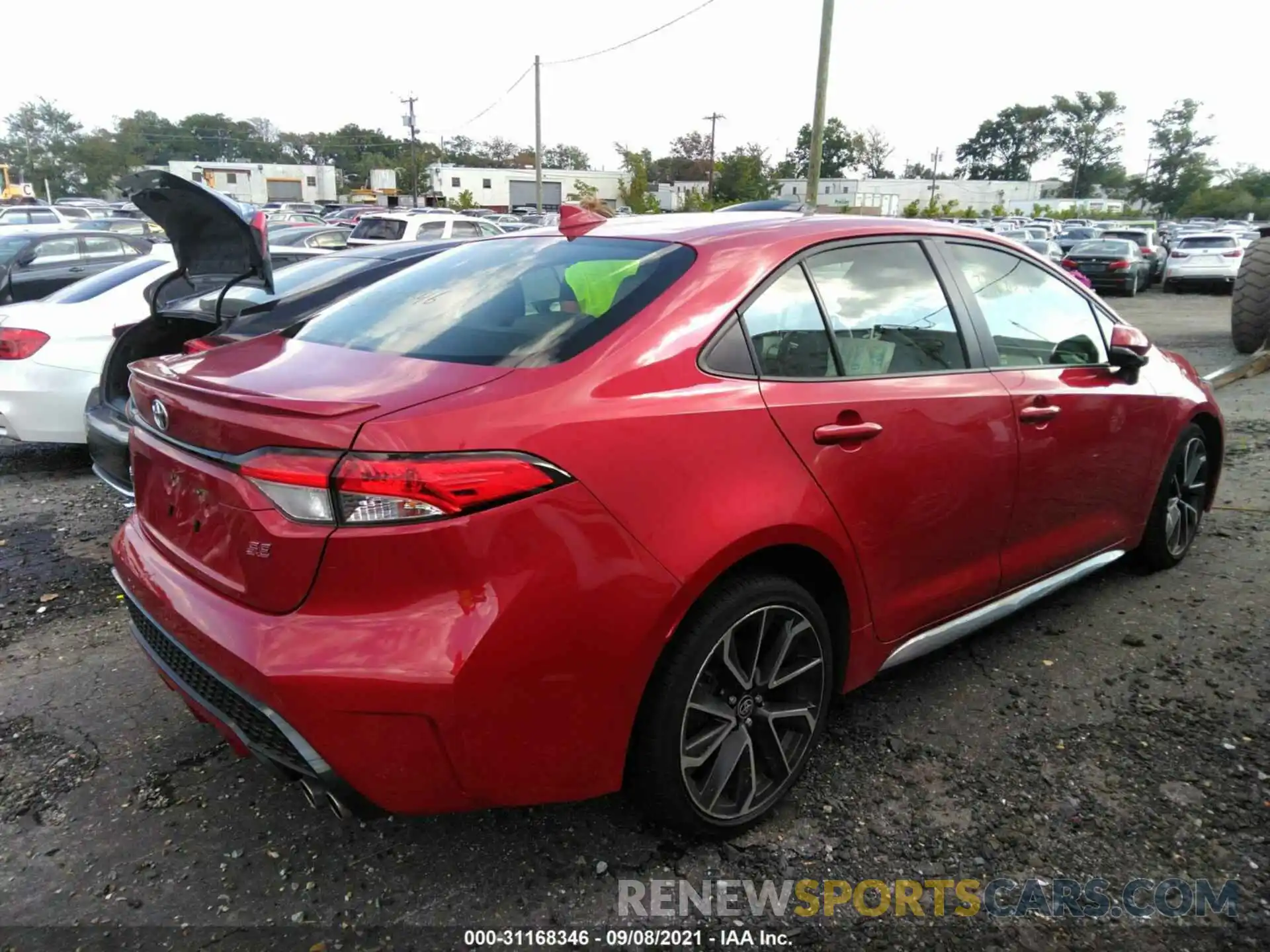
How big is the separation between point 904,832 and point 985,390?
4.52ft

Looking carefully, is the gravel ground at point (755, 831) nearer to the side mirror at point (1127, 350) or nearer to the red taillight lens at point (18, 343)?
the side mirror at point (1127, 350)

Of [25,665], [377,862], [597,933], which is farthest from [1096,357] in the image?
[25,665]

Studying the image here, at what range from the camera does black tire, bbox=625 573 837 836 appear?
2.12 metres

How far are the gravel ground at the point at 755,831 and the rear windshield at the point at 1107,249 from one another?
66.4ft

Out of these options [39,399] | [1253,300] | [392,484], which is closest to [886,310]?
[392,484]

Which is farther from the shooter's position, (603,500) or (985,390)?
(985,390)

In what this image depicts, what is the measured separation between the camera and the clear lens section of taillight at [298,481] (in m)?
1.79

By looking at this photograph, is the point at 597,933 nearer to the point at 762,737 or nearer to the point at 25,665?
the point at 762,737

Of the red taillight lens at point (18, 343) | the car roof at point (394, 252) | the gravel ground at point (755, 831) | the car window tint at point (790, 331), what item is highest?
the car window tint at point (790, 331)

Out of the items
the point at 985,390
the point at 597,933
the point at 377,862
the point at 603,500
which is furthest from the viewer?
the point at 985,390

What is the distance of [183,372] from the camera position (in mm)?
2309

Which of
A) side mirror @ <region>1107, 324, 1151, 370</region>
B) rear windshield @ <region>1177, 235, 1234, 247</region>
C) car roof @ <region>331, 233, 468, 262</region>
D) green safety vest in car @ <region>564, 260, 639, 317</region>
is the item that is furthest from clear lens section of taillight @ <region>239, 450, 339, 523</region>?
rear windshield @ <region>1177, 235, 1234, 247</region>

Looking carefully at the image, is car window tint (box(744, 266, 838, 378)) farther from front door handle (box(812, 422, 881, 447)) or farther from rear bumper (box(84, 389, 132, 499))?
rear bumper (box(84, 389, 132, 499))

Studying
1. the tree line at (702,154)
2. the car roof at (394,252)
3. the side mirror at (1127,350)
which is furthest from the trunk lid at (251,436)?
the tree line at (702,154)
